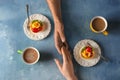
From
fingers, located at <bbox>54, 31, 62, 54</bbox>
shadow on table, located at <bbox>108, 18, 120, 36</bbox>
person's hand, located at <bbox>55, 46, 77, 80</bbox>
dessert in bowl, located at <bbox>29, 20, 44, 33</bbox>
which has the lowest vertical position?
person's hand, located at <bbox>55, 46, 77, 80</bbox>

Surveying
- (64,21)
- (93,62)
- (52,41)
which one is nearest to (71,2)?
(64,21)

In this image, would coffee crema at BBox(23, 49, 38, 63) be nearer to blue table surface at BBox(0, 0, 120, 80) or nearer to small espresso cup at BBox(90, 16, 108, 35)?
blue table surface at BBox(0, 0, 120, 80)

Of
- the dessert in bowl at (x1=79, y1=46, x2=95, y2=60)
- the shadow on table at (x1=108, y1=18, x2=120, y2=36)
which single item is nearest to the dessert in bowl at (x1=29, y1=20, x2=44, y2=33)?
the dessert in bowl at (x1=79, y1=46, x2=95, y2=60)

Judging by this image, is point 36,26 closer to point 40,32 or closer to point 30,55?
point 40,32

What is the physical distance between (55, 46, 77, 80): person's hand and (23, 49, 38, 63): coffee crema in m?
0.12

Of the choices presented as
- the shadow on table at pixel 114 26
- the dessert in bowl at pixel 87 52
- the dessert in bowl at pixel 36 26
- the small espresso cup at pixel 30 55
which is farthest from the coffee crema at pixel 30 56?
the shadow on table at pixel 114 26

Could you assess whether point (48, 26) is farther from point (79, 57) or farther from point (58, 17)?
point (79, 57)

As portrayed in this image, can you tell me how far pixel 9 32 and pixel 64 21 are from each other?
11.9 inches

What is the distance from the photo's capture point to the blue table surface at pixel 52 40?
1475 mm

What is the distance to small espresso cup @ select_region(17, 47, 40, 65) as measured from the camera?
4.91ft

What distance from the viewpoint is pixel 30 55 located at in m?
1.50

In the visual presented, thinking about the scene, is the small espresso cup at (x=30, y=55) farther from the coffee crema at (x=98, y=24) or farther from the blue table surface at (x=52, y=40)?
the coffee crema at (x=98, y=24)

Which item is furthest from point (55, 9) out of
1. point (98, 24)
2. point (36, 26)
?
point (98, 24)

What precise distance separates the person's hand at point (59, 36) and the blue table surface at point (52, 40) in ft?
0.14
